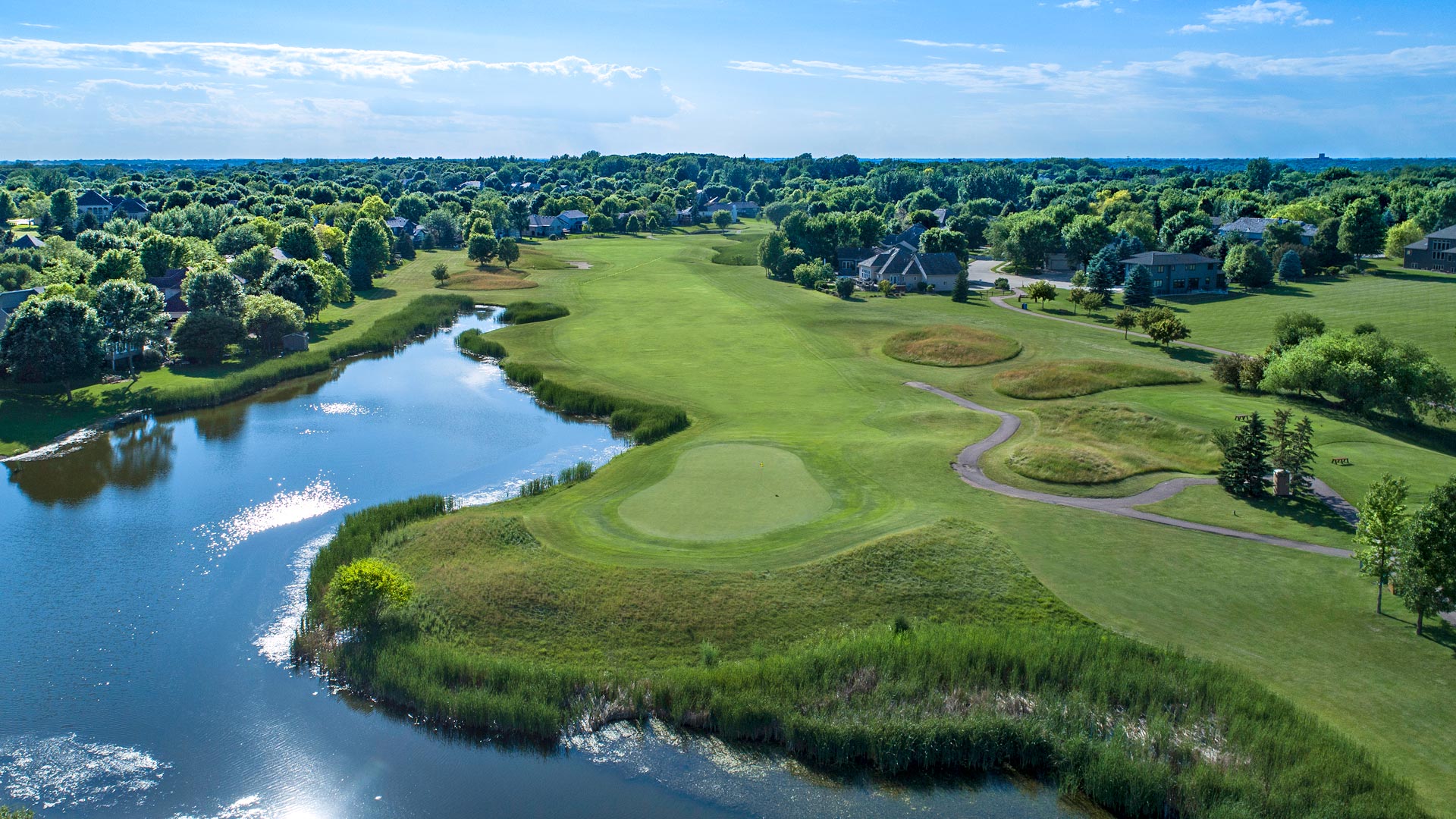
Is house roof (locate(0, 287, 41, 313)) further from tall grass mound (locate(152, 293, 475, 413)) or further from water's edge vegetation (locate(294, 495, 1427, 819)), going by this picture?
water's edge vegetation (locate(294, 495, 1427, 819))

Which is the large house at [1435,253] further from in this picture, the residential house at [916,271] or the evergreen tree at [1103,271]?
the residential house at [916,271]

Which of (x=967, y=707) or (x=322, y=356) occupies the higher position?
(x=322, y=356)

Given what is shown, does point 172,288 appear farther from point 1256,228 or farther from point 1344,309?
point 1256,228

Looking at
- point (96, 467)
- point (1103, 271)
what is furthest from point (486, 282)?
point (1103, 271)

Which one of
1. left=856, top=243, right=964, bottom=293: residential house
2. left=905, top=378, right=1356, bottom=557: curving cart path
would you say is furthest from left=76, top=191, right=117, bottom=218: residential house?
left=905, top=378, right=1356, bottom=557: curving cart path

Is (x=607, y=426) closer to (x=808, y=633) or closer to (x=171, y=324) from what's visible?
(x=808, y=633)
